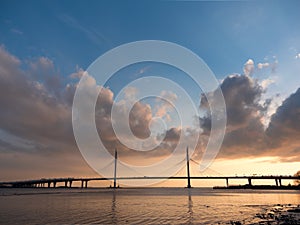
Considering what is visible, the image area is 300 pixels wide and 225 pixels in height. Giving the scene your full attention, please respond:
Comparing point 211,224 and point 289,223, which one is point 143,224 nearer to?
point 211,224

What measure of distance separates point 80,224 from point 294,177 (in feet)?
672

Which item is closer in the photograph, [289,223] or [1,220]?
[289,223]

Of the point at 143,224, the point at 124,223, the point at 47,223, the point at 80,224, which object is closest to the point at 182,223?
the point at 143,224

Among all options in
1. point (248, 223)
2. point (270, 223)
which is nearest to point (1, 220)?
point (248, 223)

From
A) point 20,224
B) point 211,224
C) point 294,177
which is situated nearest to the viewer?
point 20,224

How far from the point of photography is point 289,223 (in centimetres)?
2478

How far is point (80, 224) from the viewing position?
24.5m

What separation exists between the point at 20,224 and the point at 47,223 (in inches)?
93.3

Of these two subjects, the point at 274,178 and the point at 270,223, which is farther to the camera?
the point at 274,178

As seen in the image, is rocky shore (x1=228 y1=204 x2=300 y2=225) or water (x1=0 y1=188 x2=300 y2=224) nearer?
rocky shore (x1=228 y1=204 x2=300 y2=225)

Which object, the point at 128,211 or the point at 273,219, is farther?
the point at 128,211

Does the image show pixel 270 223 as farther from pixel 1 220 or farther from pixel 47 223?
pixel 1 220

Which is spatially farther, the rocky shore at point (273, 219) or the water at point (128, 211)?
the water at point (128, 211)

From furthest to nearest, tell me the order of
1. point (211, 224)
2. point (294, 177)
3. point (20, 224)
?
1. point (294, 177)
2. point (211, 224)
3. point (20, 224)
